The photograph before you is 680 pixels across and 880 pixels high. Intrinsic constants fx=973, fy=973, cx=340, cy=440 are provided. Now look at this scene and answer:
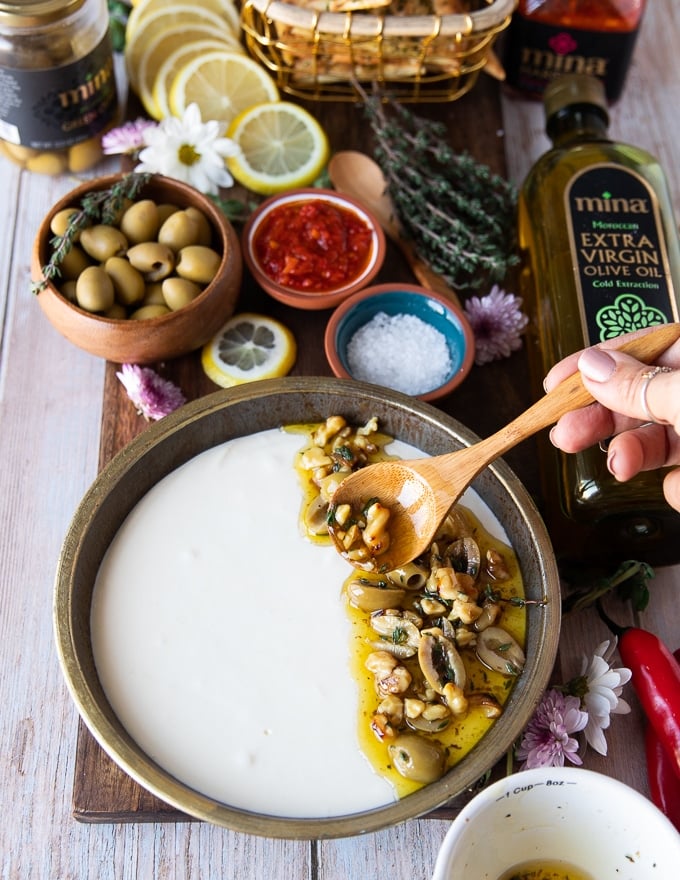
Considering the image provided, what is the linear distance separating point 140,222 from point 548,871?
4.52ft

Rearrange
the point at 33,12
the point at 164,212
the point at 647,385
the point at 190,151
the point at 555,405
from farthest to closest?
the point at 190,151, the point at 164,212, the point at 33,12, the point at 555,405, the point at 647,385

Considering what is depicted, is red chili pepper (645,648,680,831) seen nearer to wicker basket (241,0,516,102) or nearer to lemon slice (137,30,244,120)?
wicker basket (241,0,516,102)

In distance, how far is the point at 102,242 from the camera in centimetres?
191

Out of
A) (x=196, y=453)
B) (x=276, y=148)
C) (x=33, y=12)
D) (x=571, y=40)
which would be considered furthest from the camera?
(x=571, y=40)

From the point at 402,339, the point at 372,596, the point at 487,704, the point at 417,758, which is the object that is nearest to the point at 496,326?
the point at 402,339

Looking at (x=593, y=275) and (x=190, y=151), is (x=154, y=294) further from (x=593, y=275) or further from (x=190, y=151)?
(x=593, y=275)

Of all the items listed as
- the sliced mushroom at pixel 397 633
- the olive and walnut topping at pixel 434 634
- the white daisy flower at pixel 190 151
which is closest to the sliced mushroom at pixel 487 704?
the olive and walnut topping at pixel 434 634

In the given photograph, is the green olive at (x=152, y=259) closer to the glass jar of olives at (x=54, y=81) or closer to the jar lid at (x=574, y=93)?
the glass jar of olives at (x=54, y=81)

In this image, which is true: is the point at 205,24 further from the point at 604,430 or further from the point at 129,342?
the point at 604,430

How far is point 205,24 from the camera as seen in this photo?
232 centimetres

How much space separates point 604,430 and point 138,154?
1185 millimetres

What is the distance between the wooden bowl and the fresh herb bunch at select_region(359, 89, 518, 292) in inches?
16.5

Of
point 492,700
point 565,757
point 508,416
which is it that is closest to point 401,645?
point 492,700

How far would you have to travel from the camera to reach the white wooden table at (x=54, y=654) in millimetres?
1600
